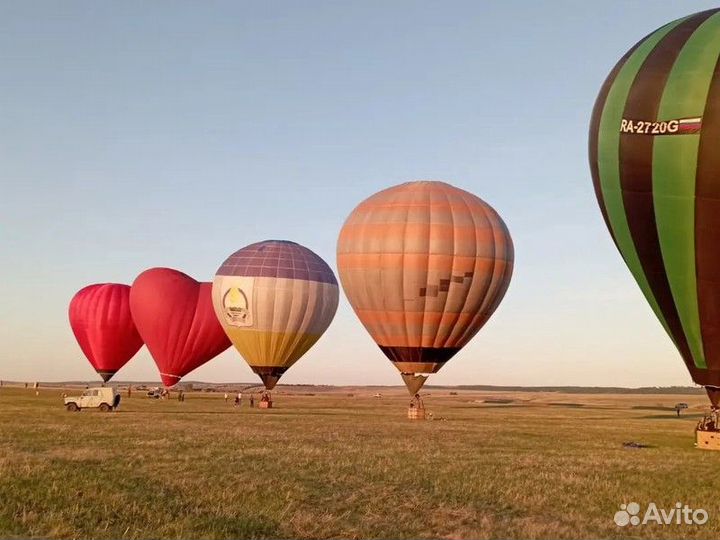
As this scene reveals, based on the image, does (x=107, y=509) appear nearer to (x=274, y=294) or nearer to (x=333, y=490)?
(x=333, y=490)

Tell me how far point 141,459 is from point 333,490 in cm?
630

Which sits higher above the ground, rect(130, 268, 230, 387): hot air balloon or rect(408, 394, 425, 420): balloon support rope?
rect(130, 268, 230, 387): hot air balloon

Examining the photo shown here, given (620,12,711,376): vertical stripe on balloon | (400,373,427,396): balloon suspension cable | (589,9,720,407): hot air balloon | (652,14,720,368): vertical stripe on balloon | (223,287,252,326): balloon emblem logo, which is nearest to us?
(589,9,720,407): hot air balloon

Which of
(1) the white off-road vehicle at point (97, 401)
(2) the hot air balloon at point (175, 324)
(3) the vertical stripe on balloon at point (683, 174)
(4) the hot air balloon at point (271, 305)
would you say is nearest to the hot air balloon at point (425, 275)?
(4) the hot air balloon at point (271, 305)

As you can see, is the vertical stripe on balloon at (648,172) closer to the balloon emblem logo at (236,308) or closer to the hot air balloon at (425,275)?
the hot air balloon at (425,275)

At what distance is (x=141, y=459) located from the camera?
19.7 m

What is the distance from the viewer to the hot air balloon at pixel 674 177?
27578 mm

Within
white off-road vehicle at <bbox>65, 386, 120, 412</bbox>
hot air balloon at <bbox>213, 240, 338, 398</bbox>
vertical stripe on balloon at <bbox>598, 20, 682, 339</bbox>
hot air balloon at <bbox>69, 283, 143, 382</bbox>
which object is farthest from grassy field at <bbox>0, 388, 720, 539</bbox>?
hot air balloon at <bbox>69, 283, 143, 382</bbox>

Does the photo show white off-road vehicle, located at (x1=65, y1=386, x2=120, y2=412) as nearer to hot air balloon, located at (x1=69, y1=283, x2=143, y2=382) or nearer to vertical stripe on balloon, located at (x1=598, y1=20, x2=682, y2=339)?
hot air balloon, located at (x1=69, y1=283, x2=143, y2=382)

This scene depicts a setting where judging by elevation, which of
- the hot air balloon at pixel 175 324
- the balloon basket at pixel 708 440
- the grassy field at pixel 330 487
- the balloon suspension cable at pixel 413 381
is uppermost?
the hot air balloon at pixel 175 324

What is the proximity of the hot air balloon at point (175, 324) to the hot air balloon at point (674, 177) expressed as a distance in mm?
43406

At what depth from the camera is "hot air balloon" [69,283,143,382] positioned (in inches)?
2913

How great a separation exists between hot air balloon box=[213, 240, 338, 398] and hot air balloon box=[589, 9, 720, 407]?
32135mm

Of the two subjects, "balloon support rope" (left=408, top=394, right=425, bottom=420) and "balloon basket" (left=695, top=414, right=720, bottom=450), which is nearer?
"balloon basket" (left=695, top=414, right=720, bottom=450)
